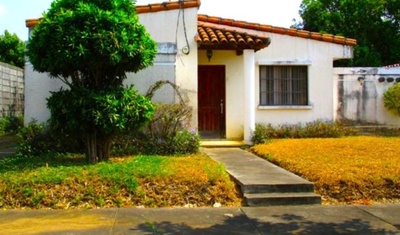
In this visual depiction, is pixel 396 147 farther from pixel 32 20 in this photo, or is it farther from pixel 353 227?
pixel 32 20

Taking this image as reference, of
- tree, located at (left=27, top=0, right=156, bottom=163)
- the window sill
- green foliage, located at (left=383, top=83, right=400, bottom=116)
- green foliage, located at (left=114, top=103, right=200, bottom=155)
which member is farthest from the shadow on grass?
green foliage, located at (left=383, top=83, right=400, bottom=116)

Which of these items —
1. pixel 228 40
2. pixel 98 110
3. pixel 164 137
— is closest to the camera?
pixel 98 110

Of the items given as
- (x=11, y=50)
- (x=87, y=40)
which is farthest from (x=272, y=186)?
(x=11, y=50)

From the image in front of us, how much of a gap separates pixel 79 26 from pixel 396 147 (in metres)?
7.78

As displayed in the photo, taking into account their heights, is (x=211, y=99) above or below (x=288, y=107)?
above

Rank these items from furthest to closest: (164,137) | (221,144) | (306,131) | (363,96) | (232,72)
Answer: (363,96) → (306,131) → (232,72) → (221,144) → (164,137)

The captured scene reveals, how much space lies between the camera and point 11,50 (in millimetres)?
22922

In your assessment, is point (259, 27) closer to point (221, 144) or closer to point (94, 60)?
point (221, 144)

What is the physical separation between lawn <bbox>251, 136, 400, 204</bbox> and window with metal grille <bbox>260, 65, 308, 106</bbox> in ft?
7.51

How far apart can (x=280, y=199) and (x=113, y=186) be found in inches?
98.6

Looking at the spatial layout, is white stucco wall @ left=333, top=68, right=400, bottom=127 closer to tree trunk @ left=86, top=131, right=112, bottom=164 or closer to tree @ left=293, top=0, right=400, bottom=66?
tree trunk @ left=86, top=131, right=112, bottom=164

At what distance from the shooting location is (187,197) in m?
6.30

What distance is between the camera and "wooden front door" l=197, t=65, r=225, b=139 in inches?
492

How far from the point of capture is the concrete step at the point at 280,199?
6211 mm
